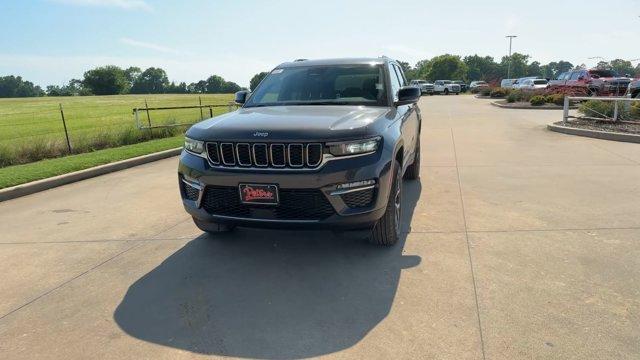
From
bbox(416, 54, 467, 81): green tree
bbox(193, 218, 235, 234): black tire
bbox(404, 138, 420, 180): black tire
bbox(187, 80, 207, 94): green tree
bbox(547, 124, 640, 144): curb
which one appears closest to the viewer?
bbox(193, 218, 235, 234): black tire

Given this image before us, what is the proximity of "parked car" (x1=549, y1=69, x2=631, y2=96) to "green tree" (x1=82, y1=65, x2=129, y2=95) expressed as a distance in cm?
10798

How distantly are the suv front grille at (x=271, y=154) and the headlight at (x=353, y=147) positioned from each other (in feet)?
0.35

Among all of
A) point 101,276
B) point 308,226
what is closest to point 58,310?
point 101,276

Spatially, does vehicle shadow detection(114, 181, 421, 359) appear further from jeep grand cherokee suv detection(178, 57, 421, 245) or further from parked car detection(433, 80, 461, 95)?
parked car detection(433, 80, 461, 95)

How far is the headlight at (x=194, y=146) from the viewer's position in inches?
152

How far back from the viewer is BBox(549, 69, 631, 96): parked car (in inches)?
901

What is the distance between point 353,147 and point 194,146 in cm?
139

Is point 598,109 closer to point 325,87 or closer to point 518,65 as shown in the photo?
point 325,87

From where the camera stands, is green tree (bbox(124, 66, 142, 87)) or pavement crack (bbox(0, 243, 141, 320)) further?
green tree (bbox(124, 66, 142, 87))

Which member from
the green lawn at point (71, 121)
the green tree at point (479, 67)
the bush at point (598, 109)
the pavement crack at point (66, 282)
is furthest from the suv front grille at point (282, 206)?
the green tree at point (479, 67)

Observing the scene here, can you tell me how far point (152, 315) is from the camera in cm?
325

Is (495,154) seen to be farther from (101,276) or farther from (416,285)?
(101,276)

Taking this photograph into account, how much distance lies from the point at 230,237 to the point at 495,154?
6.27 m

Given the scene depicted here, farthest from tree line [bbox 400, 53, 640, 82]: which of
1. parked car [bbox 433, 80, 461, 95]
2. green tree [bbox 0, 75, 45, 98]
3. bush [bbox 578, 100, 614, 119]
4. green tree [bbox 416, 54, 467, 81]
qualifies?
green tree [bbox 0, 75, 45, 98]
